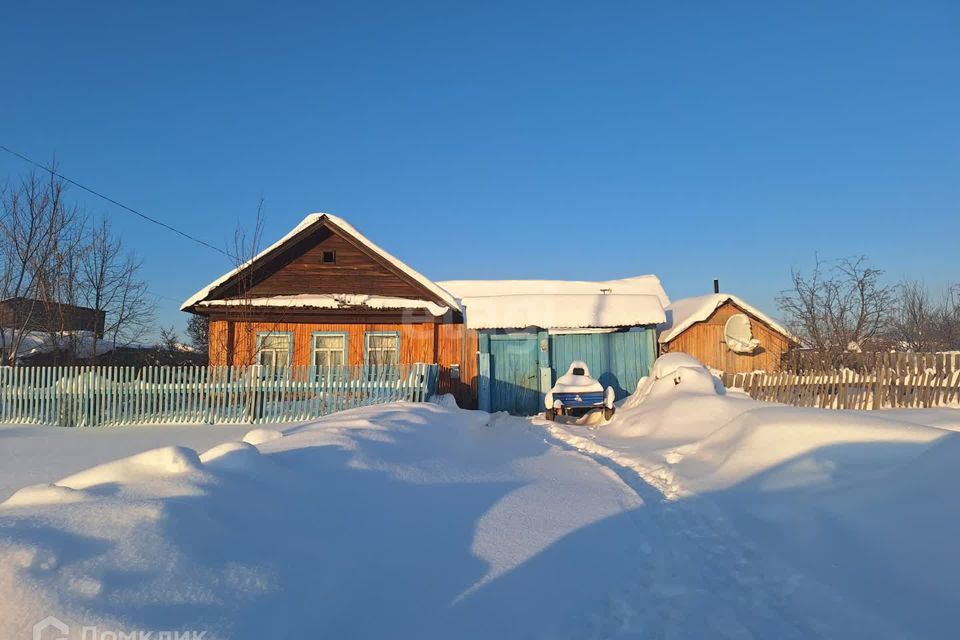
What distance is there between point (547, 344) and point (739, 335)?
760 centimetres

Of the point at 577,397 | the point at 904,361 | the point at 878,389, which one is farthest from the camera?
the point at 577,397

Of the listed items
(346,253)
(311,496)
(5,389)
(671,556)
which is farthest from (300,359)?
(671,556)

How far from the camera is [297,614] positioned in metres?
2.50

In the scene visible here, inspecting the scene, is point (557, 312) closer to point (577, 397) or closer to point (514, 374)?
point (514, 374)

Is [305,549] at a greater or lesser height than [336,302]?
lesser

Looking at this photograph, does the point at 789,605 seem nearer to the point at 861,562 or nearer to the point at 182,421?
the point at 861,562

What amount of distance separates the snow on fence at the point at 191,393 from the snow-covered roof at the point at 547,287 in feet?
32.5

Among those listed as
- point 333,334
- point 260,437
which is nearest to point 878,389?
point 260,437

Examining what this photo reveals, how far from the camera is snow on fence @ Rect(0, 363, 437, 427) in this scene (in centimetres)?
1196

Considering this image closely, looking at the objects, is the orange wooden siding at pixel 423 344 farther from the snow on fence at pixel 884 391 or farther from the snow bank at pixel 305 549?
the snow bank at pixel 305 549

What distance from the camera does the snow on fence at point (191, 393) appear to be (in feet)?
39.2

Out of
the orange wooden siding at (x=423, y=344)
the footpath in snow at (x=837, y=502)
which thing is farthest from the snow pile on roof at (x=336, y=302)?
the footpath in snow at (x=837, y=502)

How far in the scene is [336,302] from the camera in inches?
598

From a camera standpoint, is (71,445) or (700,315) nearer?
(71,445)
